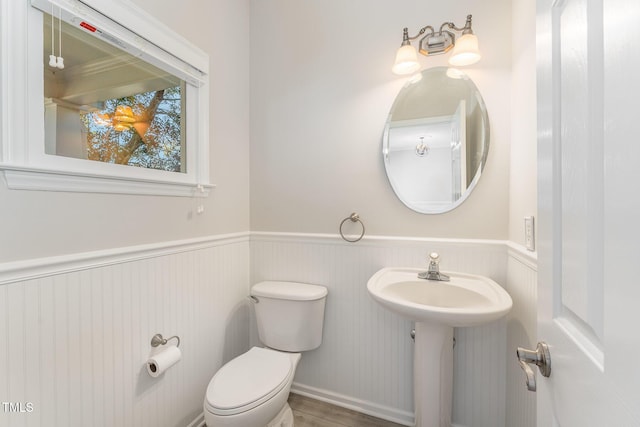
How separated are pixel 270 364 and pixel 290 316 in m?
0.29

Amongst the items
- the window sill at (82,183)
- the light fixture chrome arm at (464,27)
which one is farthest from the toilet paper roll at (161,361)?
the light fixture chrome arm at (464,27)

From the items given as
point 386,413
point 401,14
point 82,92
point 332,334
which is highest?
point 401,14

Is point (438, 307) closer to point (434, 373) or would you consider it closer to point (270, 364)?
point (434, 373)

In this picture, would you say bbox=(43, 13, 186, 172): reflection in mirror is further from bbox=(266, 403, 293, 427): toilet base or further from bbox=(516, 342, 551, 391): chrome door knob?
bbox=(516, 342, 551, 391): chrome door knob

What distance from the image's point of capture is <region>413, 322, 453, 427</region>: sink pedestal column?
1.25 m

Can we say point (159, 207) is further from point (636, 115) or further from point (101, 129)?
point (636, 115)

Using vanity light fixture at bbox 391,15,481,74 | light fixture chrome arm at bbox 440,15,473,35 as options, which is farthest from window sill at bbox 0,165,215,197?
light fixture chrome arm at bbox 440,15,473,35

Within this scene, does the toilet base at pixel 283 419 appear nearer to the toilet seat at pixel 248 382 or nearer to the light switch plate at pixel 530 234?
the toilet seat at pixel 248 382

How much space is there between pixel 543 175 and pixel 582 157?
7.0 inches

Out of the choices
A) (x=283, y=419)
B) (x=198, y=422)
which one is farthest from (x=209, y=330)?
(x=283, y=419)

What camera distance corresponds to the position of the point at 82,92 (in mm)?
1056

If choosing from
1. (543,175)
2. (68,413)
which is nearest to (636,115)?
(543,175)

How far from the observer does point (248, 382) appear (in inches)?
48.2

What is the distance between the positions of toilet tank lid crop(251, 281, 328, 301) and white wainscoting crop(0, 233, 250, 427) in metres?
0.25
